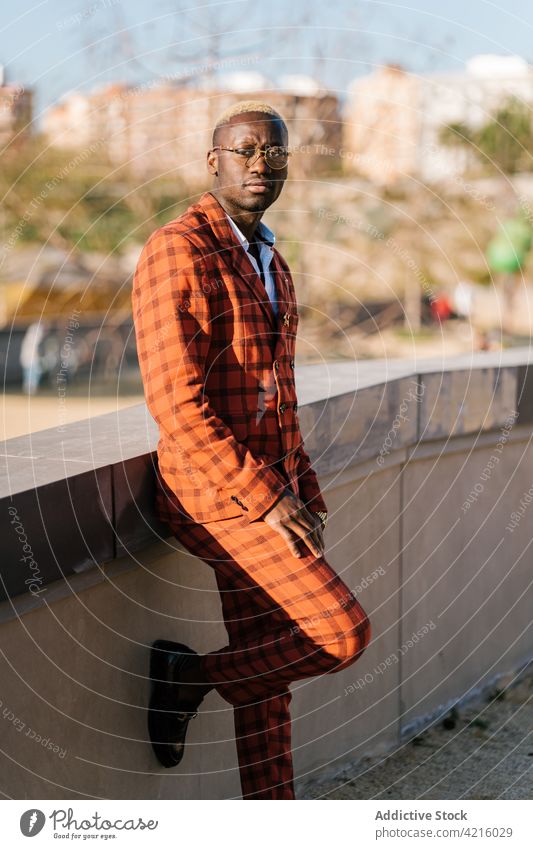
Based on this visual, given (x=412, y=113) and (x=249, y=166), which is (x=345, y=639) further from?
(x=412, y=113)

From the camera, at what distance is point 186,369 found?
2.55 metres

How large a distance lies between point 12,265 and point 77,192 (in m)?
4.93

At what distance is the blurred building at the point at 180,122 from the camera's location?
54.5ft

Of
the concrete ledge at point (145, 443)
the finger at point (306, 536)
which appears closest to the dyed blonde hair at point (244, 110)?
the concrete ledge at point (145, 443)

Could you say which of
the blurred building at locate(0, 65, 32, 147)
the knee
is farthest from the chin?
the blurred building at locate(0, 65, 32, 147)

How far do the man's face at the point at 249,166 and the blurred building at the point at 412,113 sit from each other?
44.8 feet

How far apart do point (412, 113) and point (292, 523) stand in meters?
22.7

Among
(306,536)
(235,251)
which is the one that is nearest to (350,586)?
(306,536)

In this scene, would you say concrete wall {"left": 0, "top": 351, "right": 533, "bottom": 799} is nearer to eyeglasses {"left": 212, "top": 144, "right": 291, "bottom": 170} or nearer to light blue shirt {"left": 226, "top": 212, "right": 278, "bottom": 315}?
light blue shirt {"left": 226, "top": 212, "right": 278, "bottom": 315}

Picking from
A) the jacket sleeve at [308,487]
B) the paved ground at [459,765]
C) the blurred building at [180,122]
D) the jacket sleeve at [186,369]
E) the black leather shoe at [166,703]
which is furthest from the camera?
the blurred building at [180,122]

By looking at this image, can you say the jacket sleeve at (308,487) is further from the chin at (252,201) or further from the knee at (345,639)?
the chin at (252,201)

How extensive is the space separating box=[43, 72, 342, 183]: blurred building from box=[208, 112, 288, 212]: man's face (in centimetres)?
1323

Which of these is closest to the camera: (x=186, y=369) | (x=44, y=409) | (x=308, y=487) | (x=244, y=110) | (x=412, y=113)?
(x=186, y=369)
